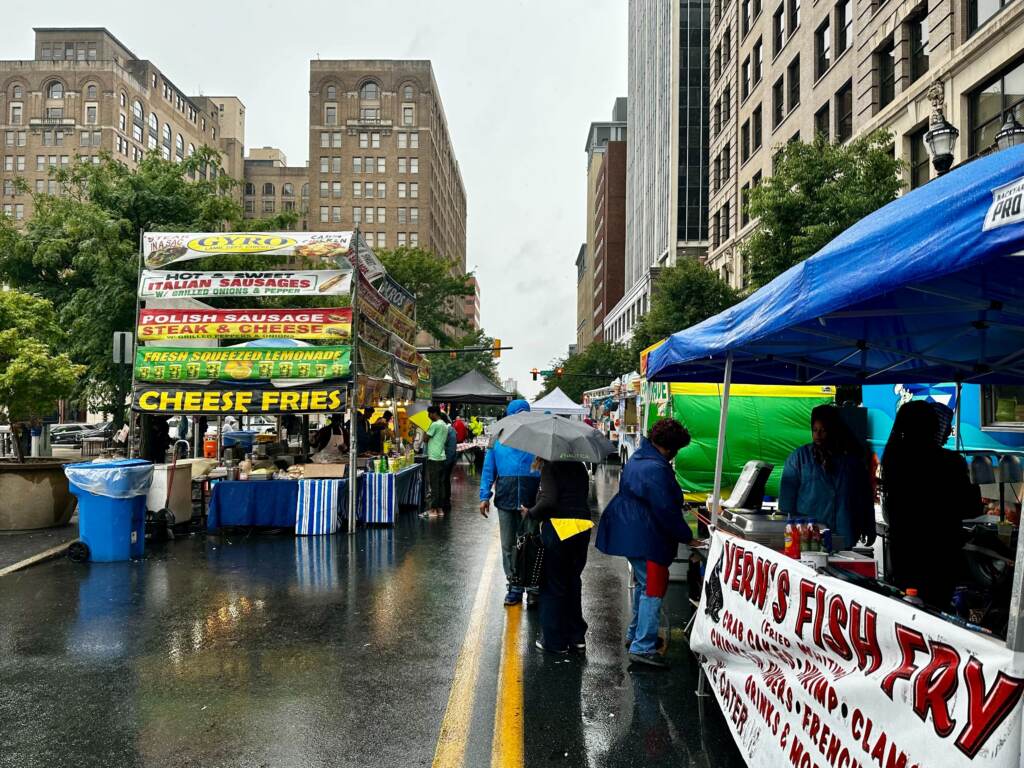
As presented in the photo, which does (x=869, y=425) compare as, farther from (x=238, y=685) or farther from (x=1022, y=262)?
(x=238, y=685)

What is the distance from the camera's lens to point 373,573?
8.86 metres

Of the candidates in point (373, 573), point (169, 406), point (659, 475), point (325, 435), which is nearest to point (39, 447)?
point (325, 435)

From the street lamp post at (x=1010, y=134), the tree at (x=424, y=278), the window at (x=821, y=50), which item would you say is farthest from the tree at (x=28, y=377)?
the tree at (x=424, y=278)

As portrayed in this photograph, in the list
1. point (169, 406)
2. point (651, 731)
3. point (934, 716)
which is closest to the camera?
point (934, 716)

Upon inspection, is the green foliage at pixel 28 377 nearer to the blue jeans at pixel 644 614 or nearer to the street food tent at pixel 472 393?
the blue jeans at pixel 644 614

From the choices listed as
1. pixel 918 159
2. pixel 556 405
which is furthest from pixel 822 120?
pixel 556 405

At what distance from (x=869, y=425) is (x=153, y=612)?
36.6 feet

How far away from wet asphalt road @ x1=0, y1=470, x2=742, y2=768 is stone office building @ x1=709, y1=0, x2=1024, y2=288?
9945 mm

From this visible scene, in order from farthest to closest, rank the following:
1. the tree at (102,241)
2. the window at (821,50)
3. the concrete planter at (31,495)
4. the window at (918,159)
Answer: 1. the window at (821,50)
2. the tree at (102,241)
3. the window at (918,159)
4. the concrete planter at (31,495)

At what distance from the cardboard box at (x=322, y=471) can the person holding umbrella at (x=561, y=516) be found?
6686mm

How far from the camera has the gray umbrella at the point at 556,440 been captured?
222 inches

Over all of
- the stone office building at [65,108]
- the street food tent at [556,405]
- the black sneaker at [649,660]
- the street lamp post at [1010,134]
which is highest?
the stone office building at [65,108]

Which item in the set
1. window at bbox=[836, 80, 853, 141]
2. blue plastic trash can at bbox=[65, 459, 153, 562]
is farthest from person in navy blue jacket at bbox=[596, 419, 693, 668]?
window at bbox=[836, 80, 853, 141]

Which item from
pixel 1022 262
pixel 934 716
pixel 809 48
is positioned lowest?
pixel 934 716
